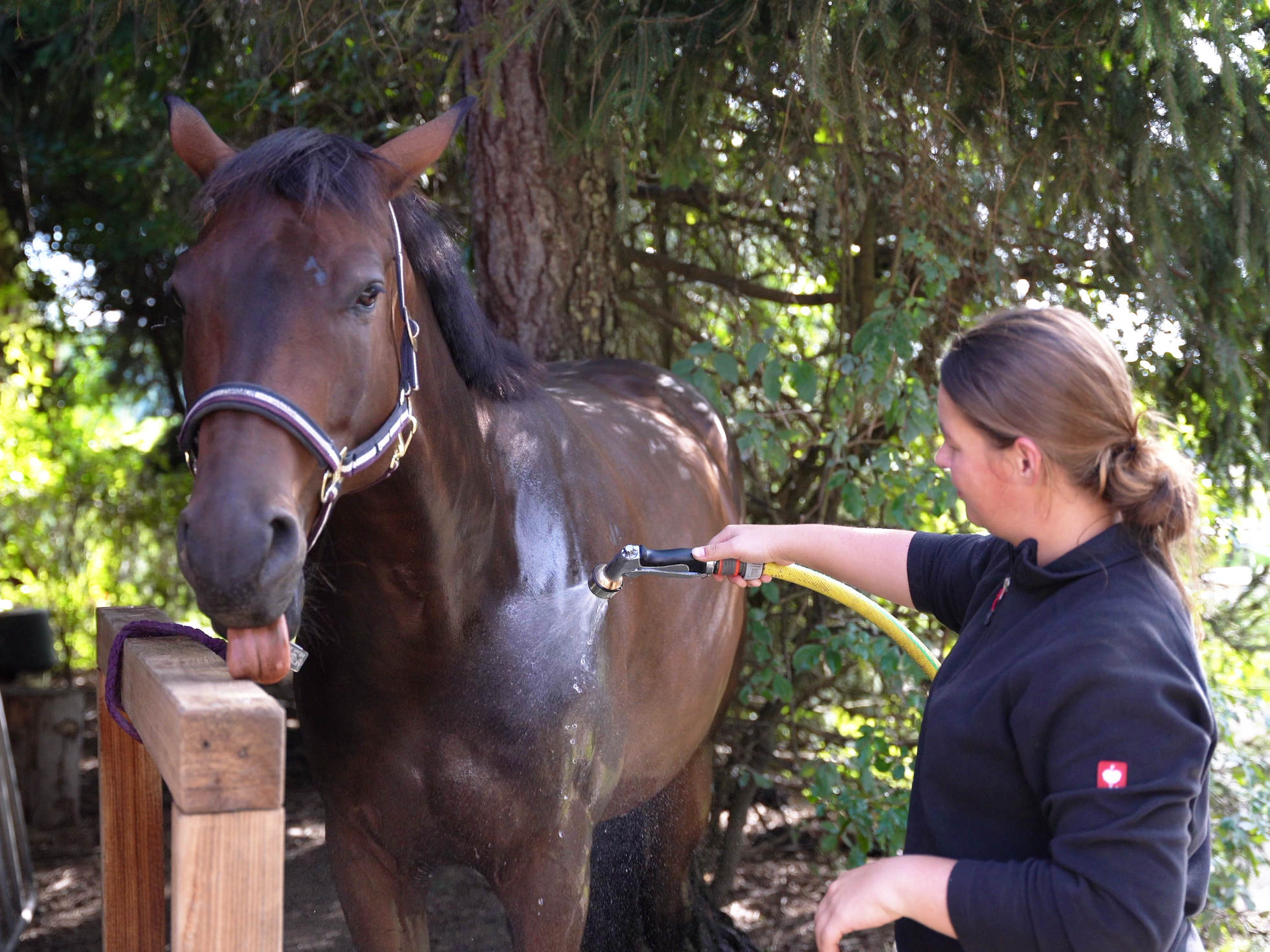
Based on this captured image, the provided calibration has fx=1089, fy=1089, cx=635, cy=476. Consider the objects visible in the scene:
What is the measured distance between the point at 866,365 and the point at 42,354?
6.40 metres

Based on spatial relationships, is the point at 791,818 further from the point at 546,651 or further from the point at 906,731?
the point at 546,651

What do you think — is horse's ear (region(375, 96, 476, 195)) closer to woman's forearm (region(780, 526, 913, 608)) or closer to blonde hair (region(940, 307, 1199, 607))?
woman's forearm (region(780, 526, 913, 608))

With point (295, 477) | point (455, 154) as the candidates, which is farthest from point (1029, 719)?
point (455, 154)

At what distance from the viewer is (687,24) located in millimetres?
3455

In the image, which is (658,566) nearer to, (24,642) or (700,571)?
(700,571)

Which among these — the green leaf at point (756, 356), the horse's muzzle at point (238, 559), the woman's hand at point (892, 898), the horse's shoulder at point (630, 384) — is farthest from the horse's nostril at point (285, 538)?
the green leaf at point (756, 356)

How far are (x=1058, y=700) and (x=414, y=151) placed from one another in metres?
1.48

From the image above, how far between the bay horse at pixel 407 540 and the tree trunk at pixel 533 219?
1130 millimetres

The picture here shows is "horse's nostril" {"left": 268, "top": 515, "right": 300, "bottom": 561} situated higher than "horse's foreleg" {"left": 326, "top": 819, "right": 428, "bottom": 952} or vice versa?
"horse's nostril" {"left": 268, "top": 515, "right": 300, "bottom": 561}

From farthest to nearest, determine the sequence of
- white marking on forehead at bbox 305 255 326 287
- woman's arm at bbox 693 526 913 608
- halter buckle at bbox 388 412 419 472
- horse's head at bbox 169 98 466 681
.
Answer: woman's arm at bbox 693 526 913 608, halter buckle at bbox 388 412 419 472, white marking on forehead at bbox 305 255 326 287, horse's head at bbox 169 98 466 681

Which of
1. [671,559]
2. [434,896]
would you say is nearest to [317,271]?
[671,559]

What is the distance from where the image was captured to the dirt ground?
405cm

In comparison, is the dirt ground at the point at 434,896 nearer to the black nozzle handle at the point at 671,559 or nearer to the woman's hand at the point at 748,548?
the black nozzle handle at the point at 671,559

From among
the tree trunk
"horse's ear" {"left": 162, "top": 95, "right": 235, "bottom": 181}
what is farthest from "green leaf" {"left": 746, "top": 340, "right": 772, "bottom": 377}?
"horse's ear" {"left": 162, "top": 95, "right": 235, "bottom": 181}
